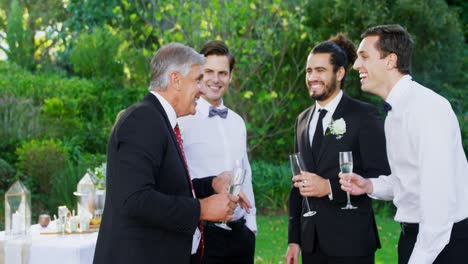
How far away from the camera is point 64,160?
445 inches

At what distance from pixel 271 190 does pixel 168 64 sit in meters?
8.44

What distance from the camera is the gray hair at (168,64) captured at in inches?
145

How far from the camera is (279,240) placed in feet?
31.4

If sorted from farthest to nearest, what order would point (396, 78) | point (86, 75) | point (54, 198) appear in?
point (86, 75)
point (54, 198)
point (396, 78)

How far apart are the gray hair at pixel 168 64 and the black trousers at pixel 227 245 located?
53.3 inches

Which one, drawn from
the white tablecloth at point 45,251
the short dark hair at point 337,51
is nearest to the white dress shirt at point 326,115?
the short dark hair at point 337,51

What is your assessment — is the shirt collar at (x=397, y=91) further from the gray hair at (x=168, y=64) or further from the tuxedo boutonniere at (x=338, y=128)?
the gray hair at (x=168, y=64)

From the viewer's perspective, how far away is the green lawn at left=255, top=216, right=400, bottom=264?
8.59 m

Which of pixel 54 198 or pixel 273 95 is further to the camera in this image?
pixel 273 95

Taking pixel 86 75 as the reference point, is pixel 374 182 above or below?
below

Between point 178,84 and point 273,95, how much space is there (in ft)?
29.4

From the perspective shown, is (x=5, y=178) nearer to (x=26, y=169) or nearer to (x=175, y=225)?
(x=26, y=169)

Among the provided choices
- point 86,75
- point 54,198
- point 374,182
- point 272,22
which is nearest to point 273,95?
point 272,22

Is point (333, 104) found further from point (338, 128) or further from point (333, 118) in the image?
point (338, 128)
